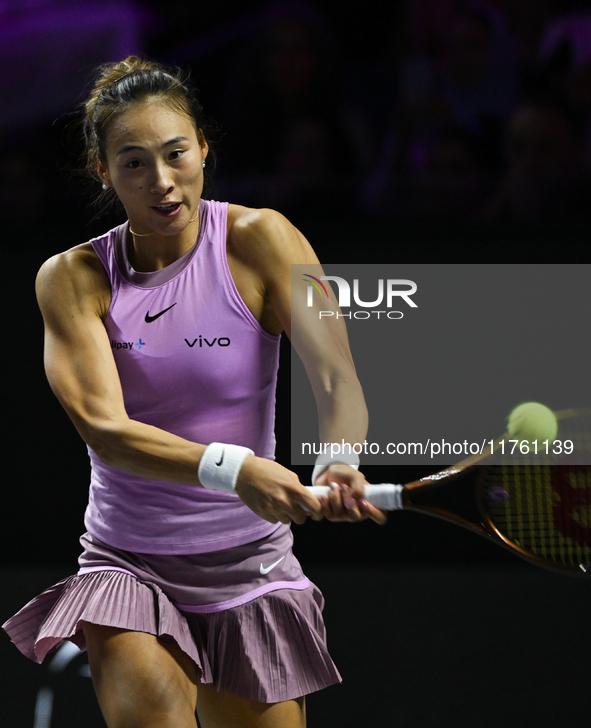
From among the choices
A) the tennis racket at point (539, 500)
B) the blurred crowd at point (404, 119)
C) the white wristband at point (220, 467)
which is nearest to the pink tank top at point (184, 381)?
the white wristband at point (220, 467)

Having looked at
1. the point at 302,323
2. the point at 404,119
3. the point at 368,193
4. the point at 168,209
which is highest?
the point at 404,119

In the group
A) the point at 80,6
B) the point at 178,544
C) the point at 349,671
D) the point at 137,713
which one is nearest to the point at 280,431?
the point at 349,671

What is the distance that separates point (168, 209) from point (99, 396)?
0.32 meters

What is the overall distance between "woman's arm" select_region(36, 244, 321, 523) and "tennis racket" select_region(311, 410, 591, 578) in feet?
0.79

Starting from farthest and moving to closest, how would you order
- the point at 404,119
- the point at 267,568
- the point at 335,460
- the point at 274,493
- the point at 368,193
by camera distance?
the point at 404,119, the point at 368,193, the point at 267,568, the point at 335,460, the point at 274,493

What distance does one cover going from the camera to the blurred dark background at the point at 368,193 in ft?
8.36

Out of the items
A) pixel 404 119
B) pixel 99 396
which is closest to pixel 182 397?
pixel 99 396

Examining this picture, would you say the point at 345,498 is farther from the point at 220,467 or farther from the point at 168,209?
the point at 168,209

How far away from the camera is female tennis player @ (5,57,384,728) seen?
150 centimetres

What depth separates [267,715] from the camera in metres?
1.54

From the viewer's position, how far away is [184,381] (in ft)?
5.01

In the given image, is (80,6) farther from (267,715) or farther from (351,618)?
(267,715)

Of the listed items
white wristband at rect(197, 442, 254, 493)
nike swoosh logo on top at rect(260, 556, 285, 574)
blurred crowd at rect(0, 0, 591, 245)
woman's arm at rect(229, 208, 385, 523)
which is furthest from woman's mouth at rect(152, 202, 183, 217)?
blurred crowd at rect(0, 0, 591, 245)

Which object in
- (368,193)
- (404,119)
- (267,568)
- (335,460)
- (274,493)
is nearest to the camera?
(274,493)
